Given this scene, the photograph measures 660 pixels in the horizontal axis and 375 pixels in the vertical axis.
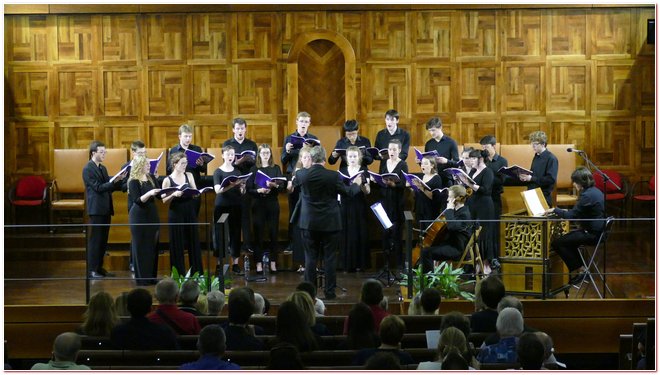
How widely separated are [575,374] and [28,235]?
7025 millimetres

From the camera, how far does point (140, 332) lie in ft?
20.3

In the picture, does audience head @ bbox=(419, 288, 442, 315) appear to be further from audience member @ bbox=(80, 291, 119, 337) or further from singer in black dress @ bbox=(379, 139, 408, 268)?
singer in black dress @ bbox=(379, 139, 408, 268)

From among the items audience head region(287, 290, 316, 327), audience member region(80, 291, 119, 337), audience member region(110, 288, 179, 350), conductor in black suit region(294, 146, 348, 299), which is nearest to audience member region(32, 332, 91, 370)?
audience member region(110, 288, 179, 350)

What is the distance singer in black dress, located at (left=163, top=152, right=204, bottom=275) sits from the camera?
9039 millimetres

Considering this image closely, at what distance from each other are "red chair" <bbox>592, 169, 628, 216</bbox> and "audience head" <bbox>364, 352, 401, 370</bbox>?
23.3 ft

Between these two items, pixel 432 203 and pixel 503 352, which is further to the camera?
pixel 432 203

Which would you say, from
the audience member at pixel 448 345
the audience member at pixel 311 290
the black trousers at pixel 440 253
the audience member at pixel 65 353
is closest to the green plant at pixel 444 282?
the black trousers at pixel 440 253

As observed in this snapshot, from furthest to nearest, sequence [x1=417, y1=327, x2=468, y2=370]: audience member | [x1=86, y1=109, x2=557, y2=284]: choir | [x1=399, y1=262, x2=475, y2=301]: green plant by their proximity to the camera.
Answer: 1. [x1=86, y1=109, x2=557, y2=284]: choir
2. [x1=399, y1=262, x2=475, y2=301]: green plant
3. [x1=417, y1=327, x2=468, y2=370]: audience member

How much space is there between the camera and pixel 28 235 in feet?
37.6

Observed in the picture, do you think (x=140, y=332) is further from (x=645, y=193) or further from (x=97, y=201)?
(x=645, y=193)

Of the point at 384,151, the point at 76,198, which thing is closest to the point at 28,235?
the point at 76,198

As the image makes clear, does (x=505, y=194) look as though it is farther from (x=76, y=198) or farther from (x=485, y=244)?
(x=76, y=198)

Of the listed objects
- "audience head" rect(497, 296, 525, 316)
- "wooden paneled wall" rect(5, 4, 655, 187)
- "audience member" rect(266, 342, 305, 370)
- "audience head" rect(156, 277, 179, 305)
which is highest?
"wooden paneled wall" rect(5, 4, 655, 187)

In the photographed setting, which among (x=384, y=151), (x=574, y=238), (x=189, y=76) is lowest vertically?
(x=574, y=238)
